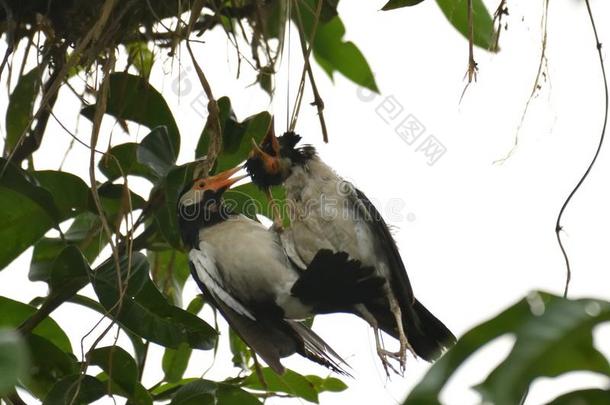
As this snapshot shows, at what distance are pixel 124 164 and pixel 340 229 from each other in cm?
61

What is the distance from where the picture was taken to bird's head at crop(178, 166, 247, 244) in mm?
2955

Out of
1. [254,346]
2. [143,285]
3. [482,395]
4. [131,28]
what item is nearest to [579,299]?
[482,395]

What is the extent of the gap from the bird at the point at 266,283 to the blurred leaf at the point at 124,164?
148 mm

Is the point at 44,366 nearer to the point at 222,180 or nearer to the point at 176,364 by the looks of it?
the point at 176,364

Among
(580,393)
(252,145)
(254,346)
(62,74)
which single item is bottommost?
(580,393)

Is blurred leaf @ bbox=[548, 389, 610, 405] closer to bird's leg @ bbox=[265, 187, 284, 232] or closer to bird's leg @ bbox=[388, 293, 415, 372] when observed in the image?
bird's leg @ bbox=[388, 293, 415, 372]

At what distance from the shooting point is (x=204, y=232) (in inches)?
120

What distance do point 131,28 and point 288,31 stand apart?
49cm

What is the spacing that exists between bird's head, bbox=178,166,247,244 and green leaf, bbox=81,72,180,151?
24 cm

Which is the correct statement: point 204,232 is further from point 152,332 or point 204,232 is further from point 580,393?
point 580,393

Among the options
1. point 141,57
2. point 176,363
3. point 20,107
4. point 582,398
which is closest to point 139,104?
point 141,57

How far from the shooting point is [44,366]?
2471mm

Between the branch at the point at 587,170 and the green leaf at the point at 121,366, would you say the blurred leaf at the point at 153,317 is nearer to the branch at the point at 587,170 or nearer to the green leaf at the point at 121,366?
the green leaf at the point at 121,366

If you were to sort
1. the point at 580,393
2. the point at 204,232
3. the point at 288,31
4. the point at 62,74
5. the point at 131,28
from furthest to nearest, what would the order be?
the point at 204,232 < the point at 131,28 < the point at 288,31 < the point at 62,74 < the point at 580,393
